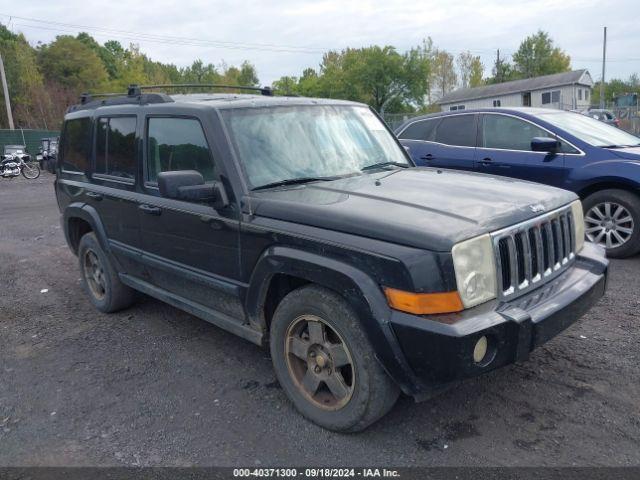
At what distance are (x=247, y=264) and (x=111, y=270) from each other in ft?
7.08

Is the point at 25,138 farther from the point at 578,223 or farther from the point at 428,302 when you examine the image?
the point at 428,302

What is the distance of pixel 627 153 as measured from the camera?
6.12 m

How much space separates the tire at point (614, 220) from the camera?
234 inches

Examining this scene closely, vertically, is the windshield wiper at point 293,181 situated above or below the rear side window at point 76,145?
below

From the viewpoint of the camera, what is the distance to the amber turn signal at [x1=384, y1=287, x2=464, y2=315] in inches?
100

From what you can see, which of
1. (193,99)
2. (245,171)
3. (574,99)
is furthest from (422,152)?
(574,99)

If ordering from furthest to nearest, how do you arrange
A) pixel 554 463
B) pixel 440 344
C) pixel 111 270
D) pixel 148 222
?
pixel 111 270, pixel 148 222, pixel 554 463, pixel 440 344

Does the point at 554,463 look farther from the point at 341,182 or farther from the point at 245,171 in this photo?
the point at 245,171

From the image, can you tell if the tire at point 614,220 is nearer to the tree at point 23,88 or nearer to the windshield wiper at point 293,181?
the windshield wiper at point 293,181

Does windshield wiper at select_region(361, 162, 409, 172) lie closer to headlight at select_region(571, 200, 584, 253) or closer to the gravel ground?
headlight at select_region(571, 200, 584, 253)

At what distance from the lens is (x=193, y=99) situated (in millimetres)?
4176

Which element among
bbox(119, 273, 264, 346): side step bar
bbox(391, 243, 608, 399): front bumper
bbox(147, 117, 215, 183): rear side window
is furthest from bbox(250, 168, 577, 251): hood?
bbox(119, 273, 264, 346): side step bar

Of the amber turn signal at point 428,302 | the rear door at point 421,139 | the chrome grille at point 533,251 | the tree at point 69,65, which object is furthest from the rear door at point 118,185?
the tree at point 69,65

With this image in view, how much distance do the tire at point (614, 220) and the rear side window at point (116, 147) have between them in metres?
4.90
